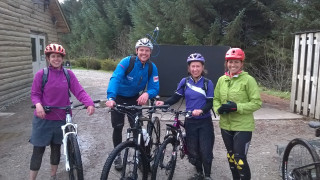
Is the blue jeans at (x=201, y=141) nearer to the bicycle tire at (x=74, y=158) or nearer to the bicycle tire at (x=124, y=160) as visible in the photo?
the bicycle tire at (x=124, y=160)

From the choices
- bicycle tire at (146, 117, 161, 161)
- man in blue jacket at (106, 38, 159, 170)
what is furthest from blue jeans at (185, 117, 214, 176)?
man in blue jacket at (106, 38, 159, 170)

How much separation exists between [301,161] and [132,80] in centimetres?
242

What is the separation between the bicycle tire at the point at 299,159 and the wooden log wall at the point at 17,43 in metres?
8.61

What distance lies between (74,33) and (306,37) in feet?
146

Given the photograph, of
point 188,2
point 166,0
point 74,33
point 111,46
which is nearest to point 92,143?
point 188,2

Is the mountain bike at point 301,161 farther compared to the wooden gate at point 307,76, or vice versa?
the wooden gate at point 307,76

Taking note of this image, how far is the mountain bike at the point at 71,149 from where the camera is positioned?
10.6 ft

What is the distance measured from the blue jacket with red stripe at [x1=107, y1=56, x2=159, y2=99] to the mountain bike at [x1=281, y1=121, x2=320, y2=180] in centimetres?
195

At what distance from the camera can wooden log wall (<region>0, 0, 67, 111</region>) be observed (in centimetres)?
977

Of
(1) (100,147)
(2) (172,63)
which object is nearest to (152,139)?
(1) (100,147)

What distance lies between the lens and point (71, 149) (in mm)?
3350

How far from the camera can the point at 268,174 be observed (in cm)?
440

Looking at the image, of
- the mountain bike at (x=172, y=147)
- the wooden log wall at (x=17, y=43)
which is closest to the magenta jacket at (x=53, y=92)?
the mountain bike at (x=172, y=147)

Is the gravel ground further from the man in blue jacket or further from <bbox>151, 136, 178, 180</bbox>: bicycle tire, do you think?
the man in blue jacket
